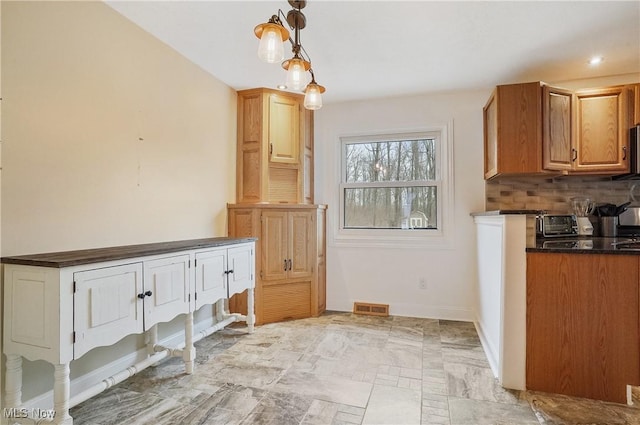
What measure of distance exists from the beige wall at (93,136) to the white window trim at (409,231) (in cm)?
153

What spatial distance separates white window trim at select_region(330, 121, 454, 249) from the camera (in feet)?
11.2

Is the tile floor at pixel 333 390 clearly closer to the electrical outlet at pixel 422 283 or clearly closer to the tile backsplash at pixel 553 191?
the electrical outlet at pixel 422 283

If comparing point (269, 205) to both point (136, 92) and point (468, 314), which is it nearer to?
point (136, 92)

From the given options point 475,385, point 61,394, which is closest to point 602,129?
point 475,385

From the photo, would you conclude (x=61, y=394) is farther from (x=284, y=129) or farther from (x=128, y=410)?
(x=284, y=129)

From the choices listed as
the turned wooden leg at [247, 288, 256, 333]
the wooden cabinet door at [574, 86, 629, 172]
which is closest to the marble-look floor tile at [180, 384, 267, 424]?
the turned wooden leg at [247, 288, 256, 333]

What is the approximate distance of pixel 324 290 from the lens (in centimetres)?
369

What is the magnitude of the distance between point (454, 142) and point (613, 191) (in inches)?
58.1

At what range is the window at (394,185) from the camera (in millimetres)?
3502

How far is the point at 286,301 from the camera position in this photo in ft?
10.9

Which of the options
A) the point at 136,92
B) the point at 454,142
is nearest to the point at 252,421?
the point at 136,92

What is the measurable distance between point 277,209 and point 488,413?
2.27 m

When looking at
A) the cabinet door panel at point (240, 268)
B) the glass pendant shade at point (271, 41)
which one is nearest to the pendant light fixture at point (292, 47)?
the glass pendant shade at point (271, 41)

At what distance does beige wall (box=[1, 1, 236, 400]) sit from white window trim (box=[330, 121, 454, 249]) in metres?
1.53
